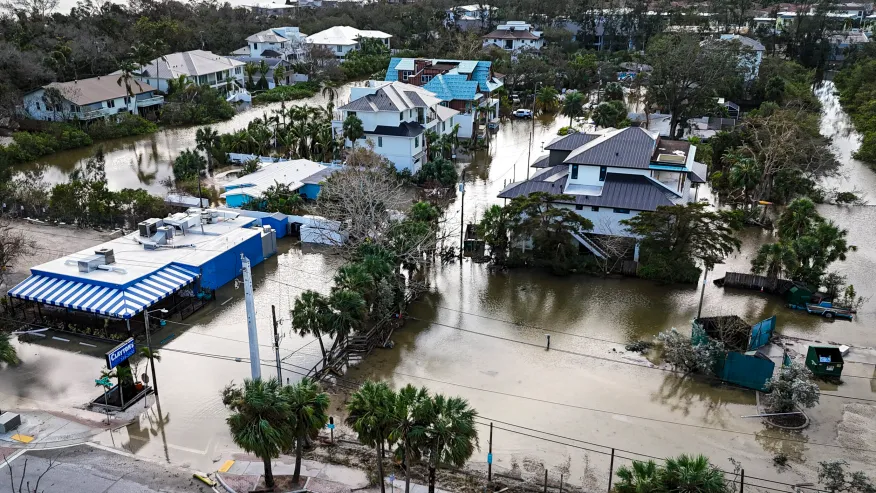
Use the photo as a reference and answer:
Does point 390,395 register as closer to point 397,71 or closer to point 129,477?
point 129,477

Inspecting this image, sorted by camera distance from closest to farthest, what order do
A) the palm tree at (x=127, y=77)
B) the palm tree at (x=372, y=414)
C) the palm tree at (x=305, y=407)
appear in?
the palm tree at (x=372, y=414)
the palm tree at (x=305, y=407)
the palm tree at (x=127, y=77)

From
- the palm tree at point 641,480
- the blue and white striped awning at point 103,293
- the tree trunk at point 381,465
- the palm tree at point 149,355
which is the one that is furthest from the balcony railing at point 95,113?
the palm tree at point 641,480

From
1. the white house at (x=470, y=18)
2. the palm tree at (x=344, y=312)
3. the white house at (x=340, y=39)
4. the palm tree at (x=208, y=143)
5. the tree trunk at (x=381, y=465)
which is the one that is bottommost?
the tree trunk at (x=381, y=465)

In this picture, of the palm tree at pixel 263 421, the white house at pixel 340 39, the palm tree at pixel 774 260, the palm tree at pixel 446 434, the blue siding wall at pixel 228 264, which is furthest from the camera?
the white house at pixel 340 39

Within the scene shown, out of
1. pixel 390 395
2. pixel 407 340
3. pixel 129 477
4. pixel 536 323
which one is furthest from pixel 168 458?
pixel 536 323

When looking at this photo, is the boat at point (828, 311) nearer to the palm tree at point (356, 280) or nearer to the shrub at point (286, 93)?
the palm tree at point (356, 280)

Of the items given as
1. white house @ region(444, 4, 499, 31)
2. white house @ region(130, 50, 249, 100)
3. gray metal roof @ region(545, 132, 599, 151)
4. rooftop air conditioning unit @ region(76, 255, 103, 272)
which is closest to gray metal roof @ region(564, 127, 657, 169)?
gray metal roof @ region(545, 132, 599, 151)
